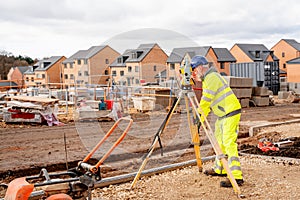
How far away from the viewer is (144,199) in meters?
5.46

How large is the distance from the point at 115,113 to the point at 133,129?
3.07m

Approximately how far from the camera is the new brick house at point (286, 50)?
64.4 m

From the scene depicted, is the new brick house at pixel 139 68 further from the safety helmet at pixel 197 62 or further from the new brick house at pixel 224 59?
the new brick house at pixel 224 59

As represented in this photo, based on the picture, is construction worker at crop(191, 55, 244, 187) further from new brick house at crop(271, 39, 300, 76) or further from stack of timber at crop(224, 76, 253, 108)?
new brick house at crop(271, 39, 300, 76)

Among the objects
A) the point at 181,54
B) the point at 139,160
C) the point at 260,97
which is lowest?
the point at 139,160

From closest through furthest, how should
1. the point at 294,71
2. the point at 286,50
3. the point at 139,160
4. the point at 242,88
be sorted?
the point at 139,160 < the point at 242,88 < the point at 294,71 < the point at 286,50

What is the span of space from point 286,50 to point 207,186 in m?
65.0

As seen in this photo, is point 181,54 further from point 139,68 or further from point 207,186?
point 139,68

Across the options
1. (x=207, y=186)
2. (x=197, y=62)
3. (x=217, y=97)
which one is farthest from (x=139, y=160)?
(x=197, y=62)

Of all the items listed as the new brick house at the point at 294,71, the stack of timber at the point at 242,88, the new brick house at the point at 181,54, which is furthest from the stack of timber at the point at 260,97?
the new brick house at the point at 294,71

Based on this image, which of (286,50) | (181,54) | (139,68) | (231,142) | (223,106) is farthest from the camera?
(286,50)

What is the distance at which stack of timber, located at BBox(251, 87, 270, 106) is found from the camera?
2392cm

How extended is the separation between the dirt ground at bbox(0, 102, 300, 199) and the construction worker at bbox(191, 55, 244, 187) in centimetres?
46

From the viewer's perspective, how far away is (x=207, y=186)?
231 inches
